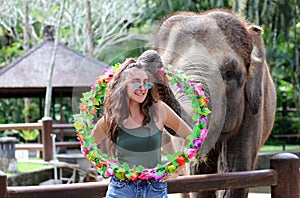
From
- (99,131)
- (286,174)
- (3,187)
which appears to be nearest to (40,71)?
(286,174)

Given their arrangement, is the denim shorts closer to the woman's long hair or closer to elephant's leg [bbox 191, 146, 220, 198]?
the woman's long hair

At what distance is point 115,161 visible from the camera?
283 centimetres

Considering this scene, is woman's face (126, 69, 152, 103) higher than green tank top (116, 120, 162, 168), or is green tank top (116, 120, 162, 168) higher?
woman's face (126, 69, 152, 103)

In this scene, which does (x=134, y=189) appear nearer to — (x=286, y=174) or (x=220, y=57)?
(x=286, y=174)

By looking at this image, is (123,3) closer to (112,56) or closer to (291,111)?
(291,111)

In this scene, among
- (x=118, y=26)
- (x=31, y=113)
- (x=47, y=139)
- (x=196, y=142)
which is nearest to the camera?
(x=196, y=142)

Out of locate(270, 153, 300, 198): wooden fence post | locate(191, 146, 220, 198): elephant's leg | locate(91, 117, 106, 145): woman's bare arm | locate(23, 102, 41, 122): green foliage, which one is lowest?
locate(23, 102, 41, 122): green foliage

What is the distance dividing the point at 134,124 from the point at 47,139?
11.0 meters

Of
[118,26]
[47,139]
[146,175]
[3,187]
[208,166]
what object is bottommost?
[47,139]

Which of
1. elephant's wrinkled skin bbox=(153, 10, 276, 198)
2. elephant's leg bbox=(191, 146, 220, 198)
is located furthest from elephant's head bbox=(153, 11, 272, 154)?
elephant's leg bbox=(191, 146, 220, 198)

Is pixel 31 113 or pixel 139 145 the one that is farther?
pixel 31 113

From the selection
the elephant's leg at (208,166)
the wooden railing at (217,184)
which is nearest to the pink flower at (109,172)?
the wooden railing at (217,184)

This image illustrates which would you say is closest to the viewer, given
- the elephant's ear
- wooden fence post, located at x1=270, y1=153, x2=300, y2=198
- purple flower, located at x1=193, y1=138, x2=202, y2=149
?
purple flower, located at x1=193, y1=138, x2=202, y2=149

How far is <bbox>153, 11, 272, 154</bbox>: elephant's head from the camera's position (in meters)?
4.11
